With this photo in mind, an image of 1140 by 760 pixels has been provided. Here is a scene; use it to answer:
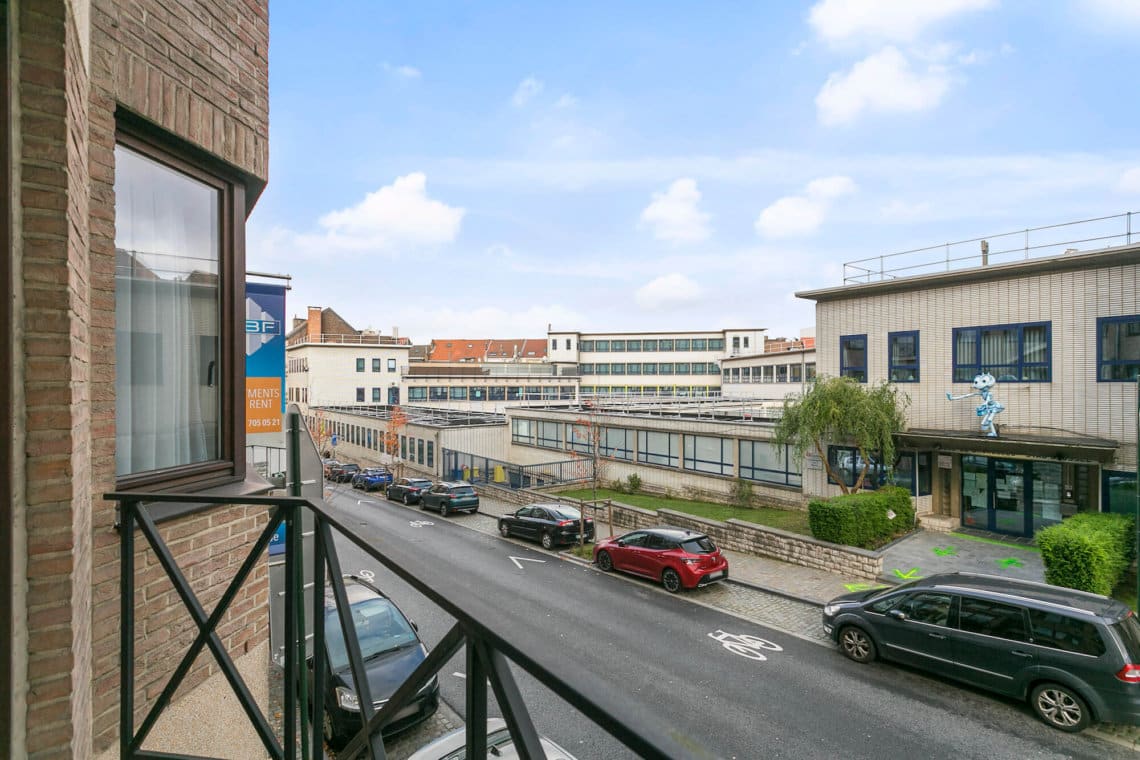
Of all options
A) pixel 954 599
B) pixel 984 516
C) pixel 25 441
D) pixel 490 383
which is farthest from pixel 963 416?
pixel 490 383

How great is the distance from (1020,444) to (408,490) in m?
25.4

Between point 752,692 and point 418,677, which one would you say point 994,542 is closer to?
point 752,692

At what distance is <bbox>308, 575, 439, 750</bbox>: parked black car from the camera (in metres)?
8.70

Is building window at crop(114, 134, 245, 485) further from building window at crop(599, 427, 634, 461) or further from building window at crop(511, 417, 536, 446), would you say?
building window at crop(511, 417, 536, 446)

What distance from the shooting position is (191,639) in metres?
3.71

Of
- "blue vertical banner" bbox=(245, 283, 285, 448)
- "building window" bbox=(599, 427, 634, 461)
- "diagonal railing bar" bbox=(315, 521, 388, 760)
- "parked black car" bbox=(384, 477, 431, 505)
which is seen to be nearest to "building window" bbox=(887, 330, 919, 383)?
"building window" bbox=(599, 427, 634, 461)

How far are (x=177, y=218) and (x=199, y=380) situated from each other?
108 centimetres

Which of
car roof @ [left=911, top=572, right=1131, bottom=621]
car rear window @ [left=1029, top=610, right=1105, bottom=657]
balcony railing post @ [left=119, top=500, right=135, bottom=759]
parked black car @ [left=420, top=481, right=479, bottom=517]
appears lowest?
parked black car @ [left=420, top=481, right=479, bottom=517]

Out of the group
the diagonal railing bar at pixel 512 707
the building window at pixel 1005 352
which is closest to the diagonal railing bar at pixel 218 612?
the diagonal railing bar at pixel 512 707

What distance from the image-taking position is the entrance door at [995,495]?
61.8 ft

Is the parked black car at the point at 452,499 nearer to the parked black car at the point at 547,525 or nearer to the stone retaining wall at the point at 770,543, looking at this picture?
the parked black car at the point at 547,525

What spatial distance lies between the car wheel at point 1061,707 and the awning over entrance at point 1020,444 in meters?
9.88

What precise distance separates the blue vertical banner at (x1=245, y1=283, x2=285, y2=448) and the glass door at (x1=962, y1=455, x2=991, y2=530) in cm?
2042

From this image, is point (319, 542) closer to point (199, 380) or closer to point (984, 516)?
point (199, 380)
